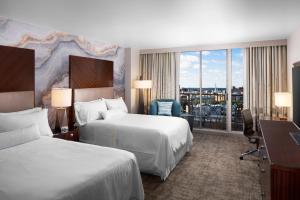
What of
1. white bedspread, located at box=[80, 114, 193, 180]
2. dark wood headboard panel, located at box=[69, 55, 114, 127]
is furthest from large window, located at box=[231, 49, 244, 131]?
dark wood headboard panel, located at box=[69, 55, 114, 127]

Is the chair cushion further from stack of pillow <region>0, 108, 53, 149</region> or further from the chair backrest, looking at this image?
stack of pillow <region>0, 108, 53, 149</region>

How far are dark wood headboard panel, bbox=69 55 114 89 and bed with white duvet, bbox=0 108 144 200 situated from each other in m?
1.70

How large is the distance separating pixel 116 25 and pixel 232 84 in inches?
140

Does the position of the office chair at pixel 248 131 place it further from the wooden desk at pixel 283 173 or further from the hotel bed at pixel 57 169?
the hotel bed at pixel 57 169

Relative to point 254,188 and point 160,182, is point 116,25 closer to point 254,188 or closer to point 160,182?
point 160,182

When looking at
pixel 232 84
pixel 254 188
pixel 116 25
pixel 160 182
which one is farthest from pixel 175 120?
pixel 232 84

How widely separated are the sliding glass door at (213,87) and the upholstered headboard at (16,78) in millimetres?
4087

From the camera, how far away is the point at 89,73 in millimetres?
4707

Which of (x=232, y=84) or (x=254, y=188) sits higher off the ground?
(x=232, y=84)

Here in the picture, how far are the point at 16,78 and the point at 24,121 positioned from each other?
90cm

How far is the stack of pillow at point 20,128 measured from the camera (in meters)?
2.50

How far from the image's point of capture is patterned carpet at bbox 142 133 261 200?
107 inches

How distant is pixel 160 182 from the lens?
307cm

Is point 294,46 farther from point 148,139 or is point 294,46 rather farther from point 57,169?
point 57,169
